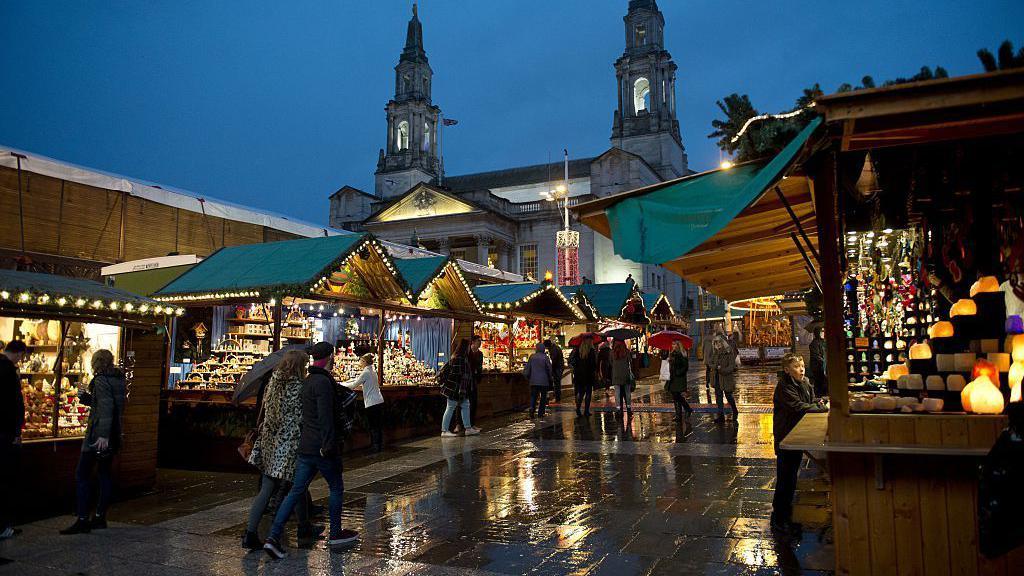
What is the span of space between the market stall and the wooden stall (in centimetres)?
734

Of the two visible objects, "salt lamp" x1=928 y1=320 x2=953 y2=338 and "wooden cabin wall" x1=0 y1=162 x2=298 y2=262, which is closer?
"salt lamp" x1=928 y1=320 x2=953 y2=338

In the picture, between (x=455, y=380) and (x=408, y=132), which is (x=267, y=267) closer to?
(x=455, y=380)

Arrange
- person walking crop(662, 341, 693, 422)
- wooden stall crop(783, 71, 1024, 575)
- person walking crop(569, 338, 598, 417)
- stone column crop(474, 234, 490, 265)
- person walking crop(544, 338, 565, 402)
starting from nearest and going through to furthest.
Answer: wooden stall crop(783, 71, 1024, 575) < person walking crop(662, 341, 693, 422) < person walking crop(569, 338, 598, 417) < person walking crop(544, 338, 565, 402) < stone column crop(474, 234, 490, 265)

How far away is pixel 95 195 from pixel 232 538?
989 centimetres

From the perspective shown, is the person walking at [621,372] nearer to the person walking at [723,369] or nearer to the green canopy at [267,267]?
the person walking at [723,369]

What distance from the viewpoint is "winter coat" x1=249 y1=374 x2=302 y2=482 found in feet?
18.4

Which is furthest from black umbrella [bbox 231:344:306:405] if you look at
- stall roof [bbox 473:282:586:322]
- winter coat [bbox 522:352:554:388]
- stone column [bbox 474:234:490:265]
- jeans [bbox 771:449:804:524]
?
stone column [bbox 474:234:490:265]

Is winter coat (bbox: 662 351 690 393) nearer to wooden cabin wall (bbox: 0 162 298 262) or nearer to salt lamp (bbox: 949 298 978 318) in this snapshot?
salt lamp (bbox: 949 298 978 318)

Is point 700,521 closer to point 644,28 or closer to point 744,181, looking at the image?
point 744,181

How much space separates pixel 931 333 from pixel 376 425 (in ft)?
27.6

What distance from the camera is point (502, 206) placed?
55531 mm

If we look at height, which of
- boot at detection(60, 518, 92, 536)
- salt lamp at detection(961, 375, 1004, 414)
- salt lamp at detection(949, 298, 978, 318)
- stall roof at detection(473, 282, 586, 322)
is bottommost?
boot at detection(60, 518, 92, 536)

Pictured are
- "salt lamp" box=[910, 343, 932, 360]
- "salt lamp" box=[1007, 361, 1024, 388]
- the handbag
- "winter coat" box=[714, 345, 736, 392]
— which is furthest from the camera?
"winter coat" box=[714, 345, 736, 392]

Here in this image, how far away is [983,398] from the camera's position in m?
3.97
